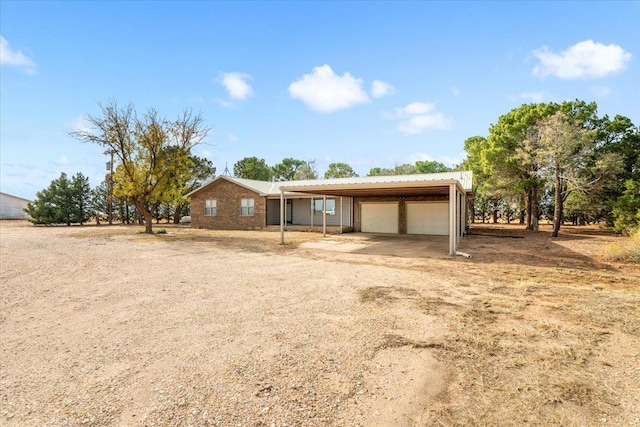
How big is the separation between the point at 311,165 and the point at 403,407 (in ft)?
169

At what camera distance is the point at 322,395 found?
267 cm

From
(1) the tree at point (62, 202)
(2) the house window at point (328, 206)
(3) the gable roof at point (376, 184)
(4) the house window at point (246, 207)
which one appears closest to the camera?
(3) the gable roof at point (376, 184)

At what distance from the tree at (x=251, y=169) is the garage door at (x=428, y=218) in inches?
1112

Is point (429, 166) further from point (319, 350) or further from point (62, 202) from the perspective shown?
point (319, 350)

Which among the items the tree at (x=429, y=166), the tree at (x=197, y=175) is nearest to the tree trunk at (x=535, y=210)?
the tree at (x=429, y=166)

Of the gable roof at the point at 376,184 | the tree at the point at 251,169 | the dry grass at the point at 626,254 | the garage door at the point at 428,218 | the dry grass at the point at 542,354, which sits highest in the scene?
the tree at the point at 251,169

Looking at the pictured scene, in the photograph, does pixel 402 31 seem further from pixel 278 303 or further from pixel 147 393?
pixel 147 393

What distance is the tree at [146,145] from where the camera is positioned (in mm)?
18297

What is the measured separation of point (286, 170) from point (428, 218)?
118 ft

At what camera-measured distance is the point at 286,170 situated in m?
52.1

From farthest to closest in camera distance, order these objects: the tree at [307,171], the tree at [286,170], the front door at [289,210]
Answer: the tree at [286,170] → the tree at [307,171] → the front door at [289,210]

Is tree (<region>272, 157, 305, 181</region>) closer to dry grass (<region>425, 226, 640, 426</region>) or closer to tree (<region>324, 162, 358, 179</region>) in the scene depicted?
tree (<region>324, 162, 358, 179</region>)

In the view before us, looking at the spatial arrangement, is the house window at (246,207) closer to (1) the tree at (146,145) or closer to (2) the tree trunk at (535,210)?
(1) the tree at (146,145)

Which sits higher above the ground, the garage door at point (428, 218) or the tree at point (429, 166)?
the tree at point (429, 166)
